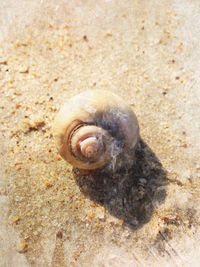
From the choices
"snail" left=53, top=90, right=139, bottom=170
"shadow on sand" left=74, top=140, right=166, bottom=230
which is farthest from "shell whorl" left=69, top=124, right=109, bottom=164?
"shadow on sand" left=74, top=140, right=166, bottom=230

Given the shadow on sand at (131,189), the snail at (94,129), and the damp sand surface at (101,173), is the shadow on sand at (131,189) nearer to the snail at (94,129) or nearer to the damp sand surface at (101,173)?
the damp sand surface at (101,173)

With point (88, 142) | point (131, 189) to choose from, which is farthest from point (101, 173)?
point (88, 142)

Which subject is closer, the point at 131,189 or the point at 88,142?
the point at 88,142

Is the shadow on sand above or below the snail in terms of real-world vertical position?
below

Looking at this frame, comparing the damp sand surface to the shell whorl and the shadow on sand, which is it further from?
the shell whorl

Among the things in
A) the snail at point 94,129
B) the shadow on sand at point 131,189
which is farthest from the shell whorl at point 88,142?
the shadow on sand at point 131,189

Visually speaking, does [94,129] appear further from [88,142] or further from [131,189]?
[131,189]

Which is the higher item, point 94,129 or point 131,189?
point 94,129
